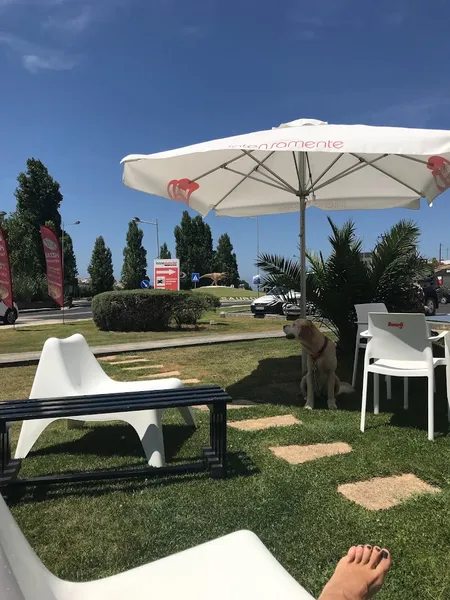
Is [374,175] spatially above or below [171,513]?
above

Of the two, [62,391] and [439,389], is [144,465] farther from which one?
[439,389]

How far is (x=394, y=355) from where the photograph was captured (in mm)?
4148

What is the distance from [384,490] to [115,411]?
1.81 meters

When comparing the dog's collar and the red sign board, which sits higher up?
the red sign board

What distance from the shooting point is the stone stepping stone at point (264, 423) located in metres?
4.23

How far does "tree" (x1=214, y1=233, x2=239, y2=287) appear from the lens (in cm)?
7306

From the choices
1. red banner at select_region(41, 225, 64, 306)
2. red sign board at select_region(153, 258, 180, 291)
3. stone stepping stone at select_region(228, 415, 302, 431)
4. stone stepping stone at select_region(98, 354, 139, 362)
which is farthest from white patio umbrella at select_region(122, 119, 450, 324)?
red sign board at select_region(153, 258, 180, 291)

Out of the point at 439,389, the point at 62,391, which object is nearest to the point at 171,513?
the point at 62,391

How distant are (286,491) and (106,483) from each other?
3.98ft

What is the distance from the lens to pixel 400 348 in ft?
13.5

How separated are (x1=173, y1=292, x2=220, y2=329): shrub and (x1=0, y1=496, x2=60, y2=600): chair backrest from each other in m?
12.7

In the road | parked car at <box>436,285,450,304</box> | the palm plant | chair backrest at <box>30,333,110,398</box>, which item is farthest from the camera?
parked car at <box>436,285,450,304</box>

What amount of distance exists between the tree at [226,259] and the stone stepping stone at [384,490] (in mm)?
69569

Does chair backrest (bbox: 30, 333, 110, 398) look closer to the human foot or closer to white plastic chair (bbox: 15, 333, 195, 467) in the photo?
white plastic chair (bbox: 15, 333, 195, 467)
